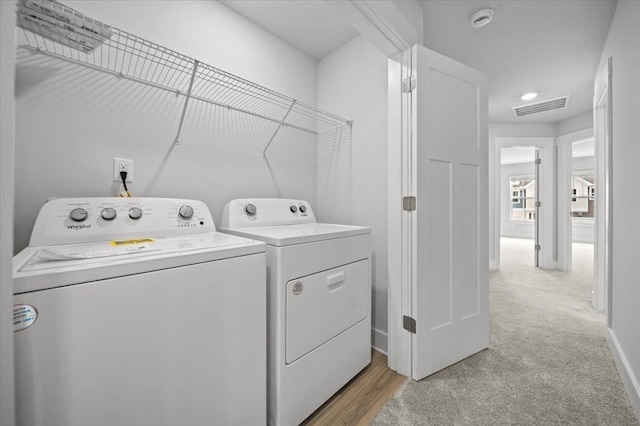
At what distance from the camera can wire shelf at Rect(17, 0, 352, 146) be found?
989 millimetres

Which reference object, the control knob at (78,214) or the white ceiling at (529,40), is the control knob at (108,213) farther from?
the white ceiling at (529,40)

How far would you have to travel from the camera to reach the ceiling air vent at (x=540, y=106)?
3.20 m

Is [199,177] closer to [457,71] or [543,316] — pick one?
[457,71]

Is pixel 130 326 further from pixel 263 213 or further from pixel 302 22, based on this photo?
pixel 302 22

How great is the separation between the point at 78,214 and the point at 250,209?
→ 78 centimetres

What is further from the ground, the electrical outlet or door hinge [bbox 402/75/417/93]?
door hinge [bbox 402/75/417/93]

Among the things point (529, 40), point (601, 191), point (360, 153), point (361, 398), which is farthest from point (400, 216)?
point (601, 191)

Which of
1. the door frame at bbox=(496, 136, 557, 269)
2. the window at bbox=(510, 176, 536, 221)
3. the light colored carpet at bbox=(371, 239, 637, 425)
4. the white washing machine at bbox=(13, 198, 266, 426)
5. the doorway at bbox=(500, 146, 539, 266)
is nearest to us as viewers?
the white washing machine at bbox=(13, 198, 266, 426)

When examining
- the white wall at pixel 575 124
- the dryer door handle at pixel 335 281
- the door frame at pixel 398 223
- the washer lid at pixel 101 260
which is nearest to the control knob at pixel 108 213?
the washer lid at pixel 101 260

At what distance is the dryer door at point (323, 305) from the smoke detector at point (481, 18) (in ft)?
5.96

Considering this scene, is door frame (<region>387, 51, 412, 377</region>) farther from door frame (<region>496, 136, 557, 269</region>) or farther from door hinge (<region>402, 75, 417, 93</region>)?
door frame (<region>496, 136, 557, 269</region>)

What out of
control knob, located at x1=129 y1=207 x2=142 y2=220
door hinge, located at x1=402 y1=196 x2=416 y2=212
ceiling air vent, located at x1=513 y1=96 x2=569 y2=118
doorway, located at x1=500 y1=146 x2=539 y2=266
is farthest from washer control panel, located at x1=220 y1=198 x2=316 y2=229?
doorway, located at x1=500 y1=146 x2=539 y2=266

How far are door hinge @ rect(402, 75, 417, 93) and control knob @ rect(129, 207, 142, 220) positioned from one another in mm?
1514

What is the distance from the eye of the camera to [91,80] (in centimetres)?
120
